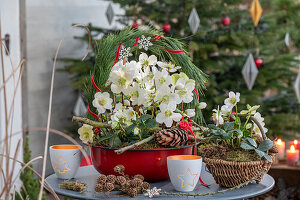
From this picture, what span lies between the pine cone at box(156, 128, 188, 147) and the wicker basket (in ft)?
0.27

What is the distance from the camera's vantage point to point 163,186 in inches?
33.8

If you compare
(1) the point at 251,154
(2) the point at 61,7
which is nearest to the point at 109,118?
(1) the point at 251,154

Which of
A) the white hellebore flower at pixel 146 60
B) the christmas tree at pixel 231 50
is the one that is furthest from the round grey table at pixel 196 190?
the christmas tree at pixel 231 50

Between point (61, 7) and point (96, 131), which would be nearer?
point (96, 131)

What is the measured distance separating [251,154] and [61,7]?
8.24ft

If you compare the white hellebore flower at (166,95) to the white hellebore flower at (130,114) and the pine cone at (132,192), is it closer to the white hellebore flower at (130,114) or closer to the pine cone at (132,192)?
the white hellebore flower at (130,114)

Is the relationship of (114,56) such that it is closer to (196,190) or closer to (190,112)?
(190,112)

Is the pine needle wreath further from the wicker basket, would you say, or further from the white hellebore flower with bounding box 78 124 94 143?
the wicker basket

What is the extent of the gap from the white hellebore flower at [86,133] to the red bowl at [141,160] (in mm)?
28

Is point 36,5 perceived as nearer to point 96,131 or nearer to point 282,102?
point 282,102

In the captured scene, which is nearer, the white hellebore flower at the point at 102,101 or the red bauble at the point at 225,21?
the white hellebore flower at the point at 102,101

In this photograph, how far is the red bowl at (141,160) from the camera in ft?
2.76

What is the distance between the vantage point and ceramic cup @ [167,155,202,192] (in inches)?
30.7

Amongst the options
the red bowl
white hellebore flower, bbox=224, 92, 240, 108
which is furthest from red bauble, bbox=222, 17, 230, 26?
the red bowl
